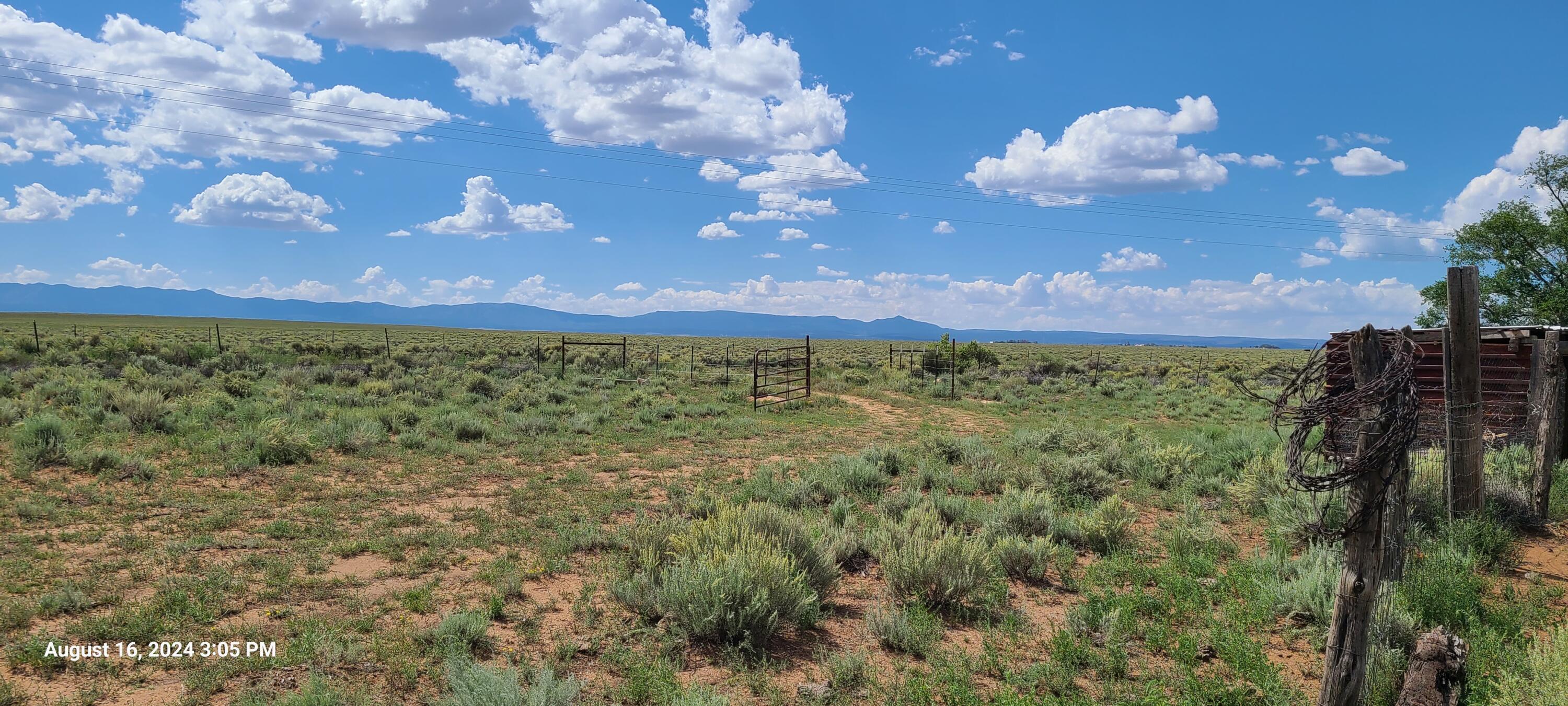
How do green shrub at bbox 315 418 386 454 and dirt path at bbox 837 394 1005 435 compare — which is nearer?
green shrub at bbox 315 418 386 454

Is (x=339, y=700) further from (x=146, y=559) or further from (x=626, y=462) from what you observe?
(x=626, y=462)

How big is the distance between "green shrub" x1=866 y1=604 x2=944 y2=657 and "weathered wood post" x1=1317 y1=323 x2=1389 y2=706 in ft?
8.03

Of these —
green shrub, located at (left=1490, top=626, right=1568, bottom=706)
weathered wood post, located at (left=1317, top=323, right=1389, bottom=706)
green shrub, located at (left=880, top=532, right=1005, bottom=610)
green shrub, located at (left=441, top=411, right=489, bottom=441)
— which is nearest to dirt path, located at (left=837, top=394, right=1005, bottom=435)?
green shrub, located at (left=441, top=411, right=489, bottom=441)

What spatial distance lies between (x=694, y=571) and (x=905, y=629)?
178 cm

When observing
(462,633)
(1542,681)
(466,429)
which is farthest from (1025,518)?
(466,429)

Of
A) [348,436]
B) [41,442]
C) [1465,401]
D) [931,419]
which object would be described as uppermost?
[1465,401]

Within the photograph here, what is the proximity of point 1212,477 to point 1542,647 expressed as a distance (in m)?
6.60

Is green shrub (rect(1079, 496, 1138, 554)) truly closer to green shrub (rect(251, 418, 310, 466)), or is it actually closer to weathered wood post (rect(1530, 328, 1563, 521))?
weathered wood post (rect(1530, 328, 1563, 521))

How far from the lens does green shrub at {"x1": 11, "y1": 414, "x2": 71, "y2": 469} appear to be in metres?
9.98

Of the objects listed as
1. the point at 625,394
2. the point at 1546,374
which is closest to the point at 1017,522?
the point at 1546,374

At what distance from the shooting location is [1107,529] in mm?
7777

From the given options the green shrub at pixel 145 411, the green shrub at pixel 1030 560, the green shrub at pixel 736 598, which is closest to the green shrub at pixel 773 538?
the green shrub at pixel 736 598

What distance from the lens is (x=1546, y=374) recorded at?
7.84m

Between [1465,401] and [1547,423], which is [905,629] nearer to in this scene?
[1465,401]
